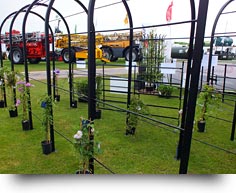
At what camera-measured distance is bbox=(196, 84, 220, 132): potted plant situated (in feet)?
11.3

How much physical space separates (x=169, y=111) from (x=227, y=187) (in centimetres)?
293

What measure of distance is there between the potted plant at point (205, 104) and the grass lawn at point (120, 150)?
19cm

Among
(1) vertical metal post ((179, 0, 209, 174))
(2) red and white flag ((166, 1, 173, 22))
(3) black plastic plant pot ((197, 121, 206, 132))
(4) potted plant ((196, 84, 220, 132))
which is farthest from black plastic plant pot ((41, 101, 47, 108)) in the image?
(2) red and white flag ((166, 1, 173, 22))

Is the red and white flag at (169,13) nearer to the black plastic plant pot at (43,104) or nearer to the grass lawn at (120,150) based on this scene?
the grass lawn at (120,150)

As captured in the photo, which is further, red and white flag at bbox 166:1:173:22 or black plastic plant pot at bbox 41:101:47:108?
red and white flag at bbox 166:1:173:22

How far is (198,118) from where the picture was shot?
11.5 ft

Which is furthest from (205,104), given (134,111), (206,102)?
(134,111)

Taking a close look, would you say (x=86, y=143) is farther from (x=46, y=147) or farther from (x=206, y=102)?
(x=206, y=102)

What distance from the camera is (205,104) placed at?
347cm

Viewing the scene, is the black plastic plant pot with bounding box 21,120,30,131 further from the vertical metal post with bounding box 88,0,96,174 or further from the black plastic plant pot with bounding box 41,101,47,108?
the vertical metal post with bounding box 88,0,96,174

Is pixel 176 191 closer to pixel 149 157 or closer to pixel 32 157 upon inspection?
pixel 149 157

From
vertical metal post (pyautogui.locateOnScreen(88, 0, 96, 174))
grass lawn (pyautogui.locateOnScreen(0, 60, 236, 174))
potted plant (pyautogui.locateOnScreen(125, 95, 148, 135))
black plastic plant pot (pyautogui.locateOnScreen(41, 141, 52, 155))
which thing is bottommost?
grass lawn (pyautogui.locateOnScreen(0, 60, 236, 174))

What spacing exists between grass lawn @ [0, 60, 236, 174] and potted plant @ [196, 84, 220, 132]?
19 centimetres

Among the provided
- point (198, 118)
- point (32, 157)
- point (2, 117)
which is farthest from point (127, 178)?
point (2, 117)
